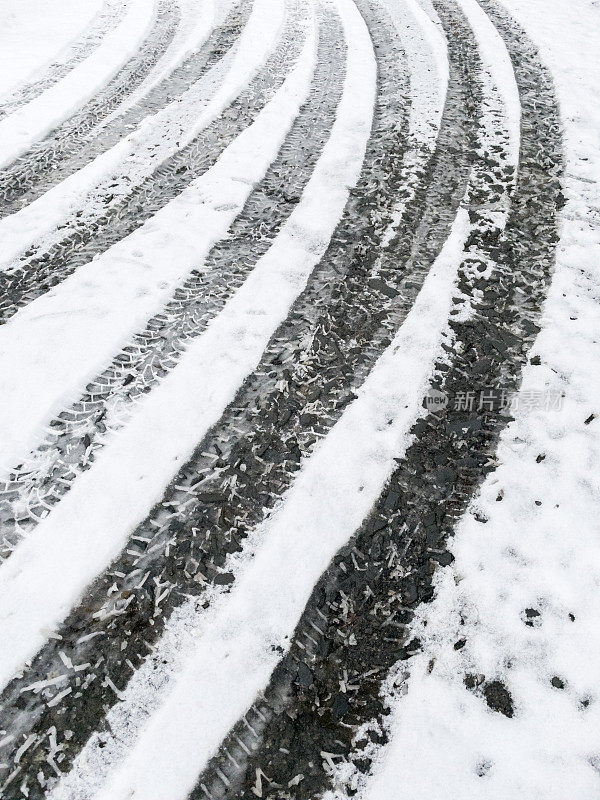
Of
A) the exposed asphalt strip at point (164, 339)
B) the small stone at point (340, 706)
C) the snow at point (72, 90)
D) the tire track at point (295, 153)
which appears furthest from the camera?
the snow at point (72, 90)

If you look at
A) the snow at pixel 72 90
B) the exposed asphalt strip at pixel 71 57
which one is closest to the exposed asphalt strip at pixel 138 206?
the snow at pixel 72 90

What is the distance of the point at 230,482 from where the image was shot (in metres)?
2.59

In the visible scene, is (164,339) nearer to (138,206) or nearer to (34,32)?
(138,206)

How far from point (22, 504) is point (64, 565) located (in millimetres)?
427

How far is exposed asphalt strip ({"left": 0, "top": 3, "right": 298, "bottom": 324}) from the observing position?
368 cm

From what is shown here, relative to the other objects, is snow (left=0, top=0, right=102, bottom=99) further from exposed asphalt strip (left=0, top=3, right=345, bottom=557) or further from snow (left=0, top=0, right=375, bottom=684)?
snow (left=0, top=0, right=375, bottom=684)

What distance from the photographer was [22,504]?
98.1 inches

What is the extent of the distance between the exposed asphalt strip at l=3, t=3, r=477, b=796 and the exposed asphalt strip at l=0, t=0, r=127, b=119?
→ 4.09 meters

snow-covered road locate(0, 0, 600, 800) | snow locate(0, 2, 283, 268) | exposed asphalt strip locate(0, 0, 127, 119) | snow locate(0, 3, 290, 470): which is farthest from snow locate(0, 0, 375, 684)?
exposed asphalt strip locate(0, 0, 127, 119)

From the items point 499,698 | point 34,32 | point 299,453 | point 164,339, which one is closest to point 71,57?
point 34,32

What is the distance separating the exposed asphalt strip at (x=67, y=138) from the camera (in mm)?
4558

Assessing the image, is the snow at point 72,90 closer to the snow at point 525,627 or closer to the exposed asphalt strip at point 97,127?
the exposed asphalt strip at point 97,127

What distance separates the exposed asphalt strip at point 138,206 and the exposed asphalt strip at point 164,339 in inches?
25.0

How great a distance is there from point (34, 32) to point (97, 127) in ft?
11.7
